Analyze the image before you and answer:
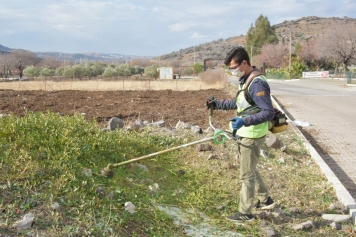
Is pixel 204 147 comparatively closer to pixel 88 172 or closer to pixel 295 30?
pixel 88 172

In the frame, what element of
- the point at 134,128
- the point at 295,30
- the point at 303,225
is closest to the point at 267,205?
the point at 303,225

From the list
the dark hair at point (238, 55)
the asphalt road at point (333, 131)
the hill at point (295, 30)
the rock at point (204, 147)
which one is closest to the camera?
the dark hair at point (238, 55)

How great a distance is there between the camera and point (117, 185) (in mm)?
4773

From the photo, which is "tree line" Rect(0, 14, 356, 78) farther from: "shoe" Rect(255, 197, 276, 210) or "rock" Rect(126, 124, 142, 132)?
"shoe" Rect(255, 197, 276, 210)

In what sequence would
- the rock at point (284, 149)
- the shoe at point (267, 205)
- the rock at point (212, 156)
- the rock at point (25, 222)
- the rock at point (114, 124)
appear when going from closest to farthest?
the rock at point (25, 222) < the shoe at point (267, 205) < the rock at point (212, 156) < the rock at point (284, 149) < the rock at point (114, 124)

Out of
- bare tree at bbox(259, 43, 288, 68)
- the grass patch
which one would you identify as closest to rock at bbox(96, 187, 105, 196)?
the grass patch

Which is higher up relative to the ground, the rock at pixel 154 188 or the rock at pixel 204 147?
the rock at pixel 204 147

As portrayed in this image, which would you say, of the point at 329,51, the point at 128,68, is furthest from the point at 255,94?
the point at 128,68

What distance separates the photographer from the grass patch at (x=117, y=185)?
3.85 metres

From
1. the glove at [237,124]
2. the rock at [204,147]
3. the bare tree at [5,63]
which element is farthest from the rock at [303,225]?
the bare tree at [5,63]

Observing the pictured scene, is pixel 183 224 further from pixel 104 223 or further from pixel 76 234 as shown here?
pixel 76 234

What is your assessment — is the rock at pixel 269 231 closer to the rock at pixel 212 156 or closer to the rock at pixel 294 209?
the rock at pixel 294 209

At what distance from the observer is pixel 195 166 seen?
6426 millimetres

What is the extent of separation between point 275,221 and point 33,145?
297 centimetres
